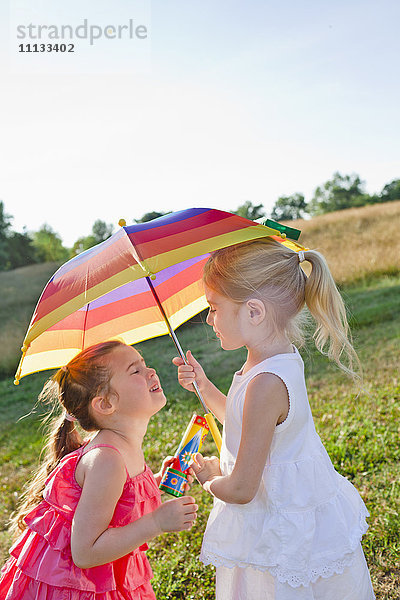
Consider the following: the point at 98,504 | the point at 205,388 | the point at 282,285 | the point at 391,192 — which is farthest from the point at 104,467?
the point at 391,192

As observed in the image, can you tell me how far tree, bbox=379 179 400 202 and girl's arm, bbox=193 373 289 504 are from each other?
42.5m

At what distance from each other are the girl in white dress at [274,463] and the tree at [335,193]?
50693mm

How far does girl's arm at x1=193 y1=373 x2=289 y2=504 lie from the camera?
1844 mm

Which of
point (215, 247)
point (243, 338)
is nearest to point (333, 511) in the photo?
point (243, 338)

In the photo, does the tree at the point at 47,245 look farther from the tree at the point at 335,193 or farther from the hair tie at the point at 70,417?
the hair tie at the point at 70,417

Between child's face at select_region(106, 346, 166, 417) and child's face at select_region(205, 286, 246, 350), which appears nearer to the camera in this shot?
child's face at select_region(205, 286, 246, 350)

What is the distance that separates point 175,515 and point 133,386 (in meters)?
0.53

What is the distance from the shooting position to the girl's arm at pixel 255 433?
1.84 m

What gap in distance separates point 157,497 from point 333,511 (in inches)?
28.8

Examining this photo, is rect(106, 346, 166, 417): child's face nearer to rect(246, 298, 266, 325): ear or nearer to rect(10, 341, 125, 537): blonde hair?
rect(10, 341, 125, 537): blonde hair

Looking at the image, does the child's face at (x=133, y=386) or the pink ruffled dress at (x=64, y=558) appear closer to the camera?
the pink ruffled dress at (x=64, y=558)

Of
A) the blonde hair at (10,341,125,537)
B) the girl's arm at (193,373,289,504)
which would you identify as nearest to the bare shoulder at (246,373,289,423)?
the girl's arm at (193,373,289,504)

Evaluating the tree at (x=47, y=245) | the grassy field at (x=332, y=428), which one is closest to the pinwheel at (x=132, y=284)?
the grassy field at (x=332, y=428)

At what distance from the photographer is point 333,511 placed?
6.63ft
